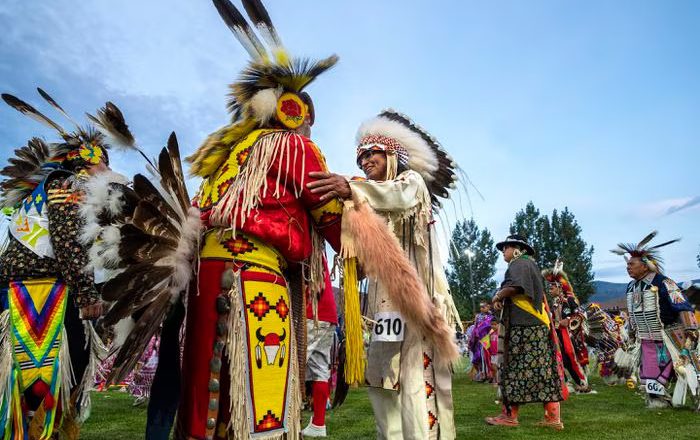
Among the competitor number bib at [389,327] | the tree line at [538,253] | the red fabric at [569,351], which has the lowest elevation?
the red fabric at [569,351]

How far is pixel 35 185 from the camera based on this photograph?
3811mm

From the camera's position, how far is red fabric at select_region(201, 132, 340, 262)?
88.6 inches

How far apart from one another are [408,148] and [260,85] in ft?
4.31

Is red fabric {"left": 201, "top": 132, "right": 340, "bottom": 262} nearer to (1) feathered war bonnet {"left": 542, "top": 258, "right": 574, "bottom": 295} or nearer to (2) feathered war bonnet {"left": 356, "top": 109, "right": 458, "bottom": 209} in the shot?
(2) feathered war bonnet {"left": 356, "top": 109, "right": 458, "bottom": 209}

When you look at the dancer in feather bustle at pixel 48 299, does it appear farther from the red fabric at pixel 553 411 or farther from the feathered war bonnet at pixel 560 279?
the feathered war bonnet at pixel 560 279

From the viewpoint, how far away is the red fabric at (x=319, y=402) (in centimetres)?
517

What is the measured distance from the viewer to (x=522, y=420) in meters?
6.46

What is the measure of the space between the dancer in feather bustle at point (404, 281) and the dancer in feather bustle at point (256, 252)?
18cm

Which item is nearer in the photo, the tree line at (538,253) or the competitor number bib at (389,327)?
the competitor number bib at (389,327)

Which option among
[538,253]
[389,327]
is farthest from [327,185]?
[538,253]

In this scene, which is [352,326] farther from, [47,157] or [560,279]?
[560,279]

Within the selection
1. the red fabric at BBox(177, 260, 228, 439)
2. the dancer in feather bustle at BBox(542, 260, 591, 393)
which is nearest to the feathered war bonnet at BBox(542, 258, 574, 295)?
the dancer in feather bustle at BBox(542, 260, 591, 393)

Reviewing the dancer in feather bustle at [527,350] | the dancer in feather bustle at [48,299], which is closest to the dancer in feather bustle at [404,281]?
the dancer in feather bustle at [48,299]

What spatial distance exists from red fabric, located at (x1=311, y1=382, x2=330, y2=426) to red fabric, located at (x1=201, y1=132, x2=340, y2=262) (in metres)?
3.23
